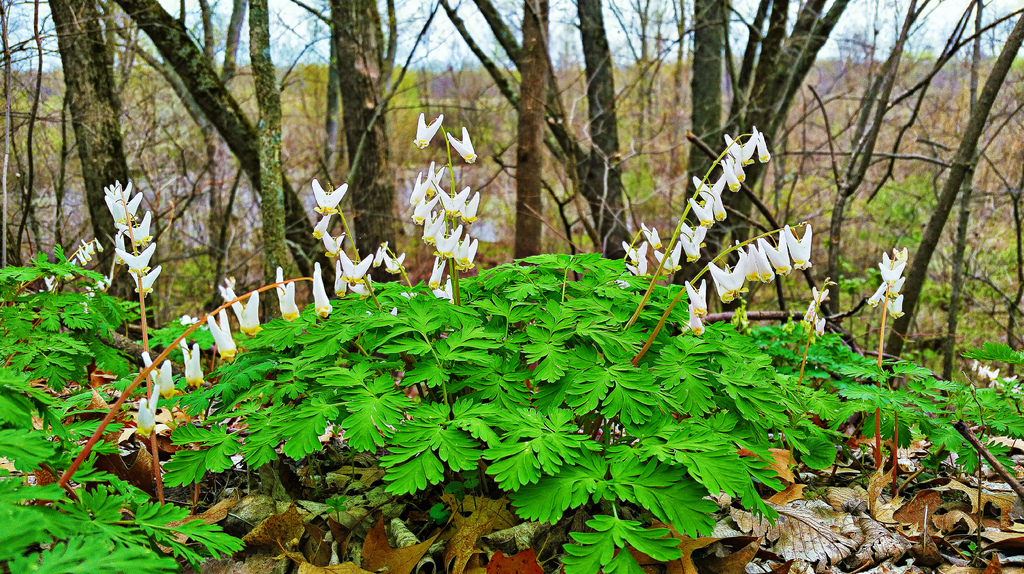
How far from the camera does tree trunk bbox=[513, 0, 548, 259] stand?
636cm

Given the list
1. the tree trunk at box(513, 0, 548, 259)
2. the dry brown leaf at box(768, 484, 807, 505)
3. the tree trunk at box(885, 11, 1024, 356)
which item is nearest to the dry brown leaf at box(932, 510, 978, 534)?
the dry brown leaf at box(768, 484, 807, 505)

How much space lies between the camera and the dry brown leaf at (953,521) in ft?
7.45

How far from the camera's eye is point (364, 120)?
7.86 meters

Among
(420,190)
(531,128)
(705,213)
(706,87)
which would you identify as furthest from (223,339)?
(706,87)

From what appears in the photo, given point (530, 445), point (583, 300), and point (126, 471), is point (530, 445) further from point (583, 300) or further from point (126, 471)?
point (126, 471)

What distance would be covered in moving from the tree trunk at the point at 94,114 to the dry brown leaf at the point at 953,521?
6.83 meters

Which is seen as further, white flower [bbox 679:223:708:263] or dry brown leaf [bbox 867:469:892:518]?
dry brown leaf [bbox 867:469:892:518]

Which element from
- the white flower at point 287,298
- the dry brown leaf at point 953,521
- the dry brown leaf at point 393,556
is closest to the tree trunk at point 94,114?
the white flower at point 287,298

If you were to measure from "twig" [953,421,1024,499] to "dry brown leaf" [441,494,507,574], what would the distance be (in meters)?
1.81

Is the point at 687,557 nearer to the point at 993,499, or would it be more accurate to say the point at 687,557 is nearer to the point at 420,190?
the point at 993,499

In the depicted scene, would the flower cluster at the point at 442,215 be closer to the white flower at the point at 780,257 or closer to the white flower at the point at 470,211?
the white flower at the point at 470,211

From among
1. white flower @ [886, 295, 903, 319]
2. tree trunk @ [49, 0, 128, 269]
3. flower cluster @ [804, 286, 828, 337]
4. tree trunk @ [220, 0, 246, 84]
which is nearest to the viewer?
white flower @ [886, 295, 903, 319]

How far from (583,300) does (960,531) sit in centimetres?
180

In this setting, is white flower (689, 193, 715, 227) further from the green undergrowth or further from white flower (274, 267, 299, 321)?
white flower (274, 267, 299, 321)
